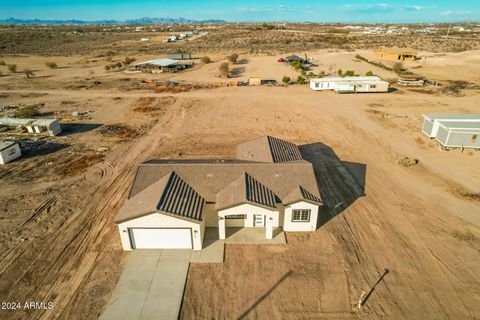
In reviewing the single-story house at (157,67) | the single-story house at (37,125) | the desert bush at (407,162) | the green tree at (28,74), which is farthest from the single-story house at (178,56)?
the desert bush at (407,162)

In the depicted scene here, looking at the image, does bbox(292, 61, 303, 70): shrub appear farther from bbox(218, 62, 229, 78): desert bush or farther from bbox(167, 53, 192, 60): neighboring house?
bbox(167, 53, 192, 60): neighboring house

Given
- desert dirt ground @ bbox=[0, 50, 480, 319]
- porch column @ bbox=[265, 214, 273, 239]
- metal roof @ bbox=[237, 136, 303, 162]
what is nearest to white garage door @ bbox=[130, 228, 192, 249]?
desert dirt ground @ bbox=[0, 50, 480, 319]

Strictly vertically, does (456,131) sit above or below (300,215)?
above

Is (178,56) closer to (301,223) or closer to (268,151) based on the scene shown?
(268,151)

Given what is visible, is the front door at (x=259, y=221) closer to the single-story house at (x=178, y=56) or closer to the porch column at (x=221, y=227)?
the porch column at (x=221, y=227)

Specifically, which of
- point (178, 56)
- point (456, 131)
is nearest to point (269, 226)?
point (456, 131)

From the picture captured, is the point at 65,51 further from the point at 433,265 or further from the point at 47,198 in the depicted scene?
the point at 433,265

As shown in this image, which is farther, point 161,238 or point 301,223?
point 301,223
